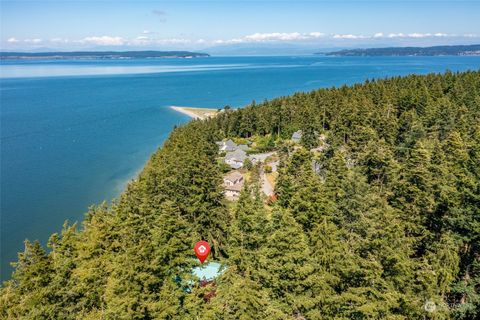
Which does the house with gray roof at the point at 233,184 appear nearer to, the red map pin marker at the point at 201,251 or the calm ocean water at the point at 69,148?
the calm ocean water at the point at 69,148

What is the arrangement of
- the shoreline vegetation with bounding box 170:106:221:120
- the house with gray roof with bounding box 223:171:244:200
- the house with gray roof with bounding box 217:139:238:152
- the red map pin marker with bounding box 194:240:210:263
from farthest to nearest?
1. the shoreline vegetation with bounding box 170:106:221:120
2. the house with gray roof with bounding box 217:139:238:152
3. the house with gray roof with bounding box 223:171:244:200
4. the red map pin marker with bounding box 194:240:210:263

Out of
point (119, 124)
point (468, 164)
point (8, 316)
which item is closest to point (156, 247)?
point (8, 316)

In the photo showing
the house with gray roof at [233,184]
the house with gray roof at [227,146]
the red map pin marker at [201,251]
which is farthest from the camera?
the house with gray roof at [227,146]

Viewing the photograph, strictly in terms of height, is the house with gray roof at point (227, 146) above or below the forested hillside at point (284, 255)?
below

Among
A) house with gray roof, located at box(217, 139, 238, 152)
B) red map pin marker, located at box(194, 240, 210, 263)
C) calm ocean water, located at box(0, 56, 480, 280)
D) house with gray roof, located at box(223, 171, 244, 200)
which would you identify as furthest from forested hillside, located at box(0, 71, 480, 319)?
house with gray roof, located at box(217, 139, 238, 152)

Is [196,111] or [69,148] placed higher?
[196,111]

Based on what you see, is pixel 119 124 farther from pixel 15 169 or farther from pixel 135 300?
pixel 135 300

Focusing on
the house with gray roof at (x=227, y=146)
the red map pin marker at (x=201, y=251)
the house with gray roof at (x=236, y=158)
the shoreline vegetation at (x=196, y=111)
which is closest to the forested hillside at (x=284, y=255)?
the red map pin marker at (x=201, y=251)

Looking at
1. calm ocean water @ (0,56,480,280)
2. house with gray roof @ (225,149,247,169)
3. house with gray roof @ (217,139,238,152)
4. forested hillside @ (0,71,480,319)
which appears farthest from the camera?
house with gray roof @ (217,139,238,152)

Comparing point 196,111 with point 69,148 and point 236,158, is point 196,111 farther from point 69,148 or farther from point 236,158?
point 236,158

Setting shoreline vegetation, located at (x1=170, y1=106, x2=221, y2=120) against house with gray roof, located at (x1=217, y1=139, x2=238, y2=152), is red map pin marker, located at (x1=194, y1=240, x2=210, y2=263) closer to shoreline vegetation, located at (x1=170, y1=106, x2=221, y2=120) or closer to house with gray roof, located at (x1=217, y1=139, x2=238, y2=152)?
house with gray roof, located at (x1=217, y1=139, x2=238, y2=152)

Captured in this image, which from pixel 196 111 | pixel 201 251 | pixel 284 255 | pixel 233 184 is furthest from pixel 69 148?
pixel 284 255
